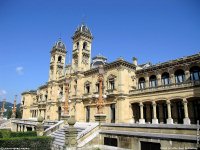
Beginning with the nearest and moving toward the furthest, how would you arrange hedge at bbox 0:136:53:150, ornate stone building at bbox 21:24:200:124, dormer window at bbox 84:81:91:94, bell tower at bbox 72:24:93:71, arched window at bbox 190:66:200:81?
hedge at bbox 0:136:53:150
ornate stone building at bbox 21:24:200:124
arched window at bbox 190:66:200:81
dormer window at bbox 84:81:91:94
bell tower at bbox 72:24:93:71

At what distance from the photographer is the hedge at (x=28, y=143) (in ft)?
51.9

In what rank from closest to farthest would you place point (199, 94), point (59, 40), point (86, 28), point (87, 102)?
point (199, 94) < point (87, 102) < point (86, 28) < point (59, 40)

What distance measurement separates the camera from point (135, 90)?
103 feet

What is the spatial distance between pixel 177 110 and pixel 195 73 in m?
6.11

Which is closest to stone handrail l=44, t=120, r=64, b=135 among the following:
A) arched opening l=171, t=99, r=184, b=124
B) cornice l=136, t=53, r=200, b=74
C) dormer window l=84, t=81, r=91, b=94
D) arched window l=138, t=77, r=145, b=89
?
dormer window l=84, t=81, r=91, b=94

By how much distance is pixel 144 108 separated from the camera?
32.1 m

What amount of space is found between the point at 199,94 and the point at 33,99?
186 feet

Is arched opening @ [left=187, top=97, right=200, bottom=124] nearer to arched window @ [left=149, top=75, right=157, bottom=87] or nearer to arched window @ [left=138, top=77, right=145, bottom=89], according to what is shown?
arched window @ [left=149, top=75, right=157, bottom=87]

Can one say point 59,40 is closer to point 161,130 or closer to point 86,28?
point 86,28

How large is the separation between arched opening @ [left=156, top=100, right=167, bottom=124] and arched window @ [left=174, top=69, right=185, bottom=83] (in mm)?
4127

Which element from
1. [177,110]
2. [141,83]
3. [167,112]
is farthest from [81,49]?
[177,110]

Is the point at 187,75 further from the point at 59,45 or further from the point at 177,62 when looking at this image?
the point at 59,45

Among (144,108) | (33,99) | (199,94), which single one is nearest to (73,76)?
(144,108)

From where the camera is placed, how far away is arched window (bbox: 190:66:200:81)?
87.7 feet
